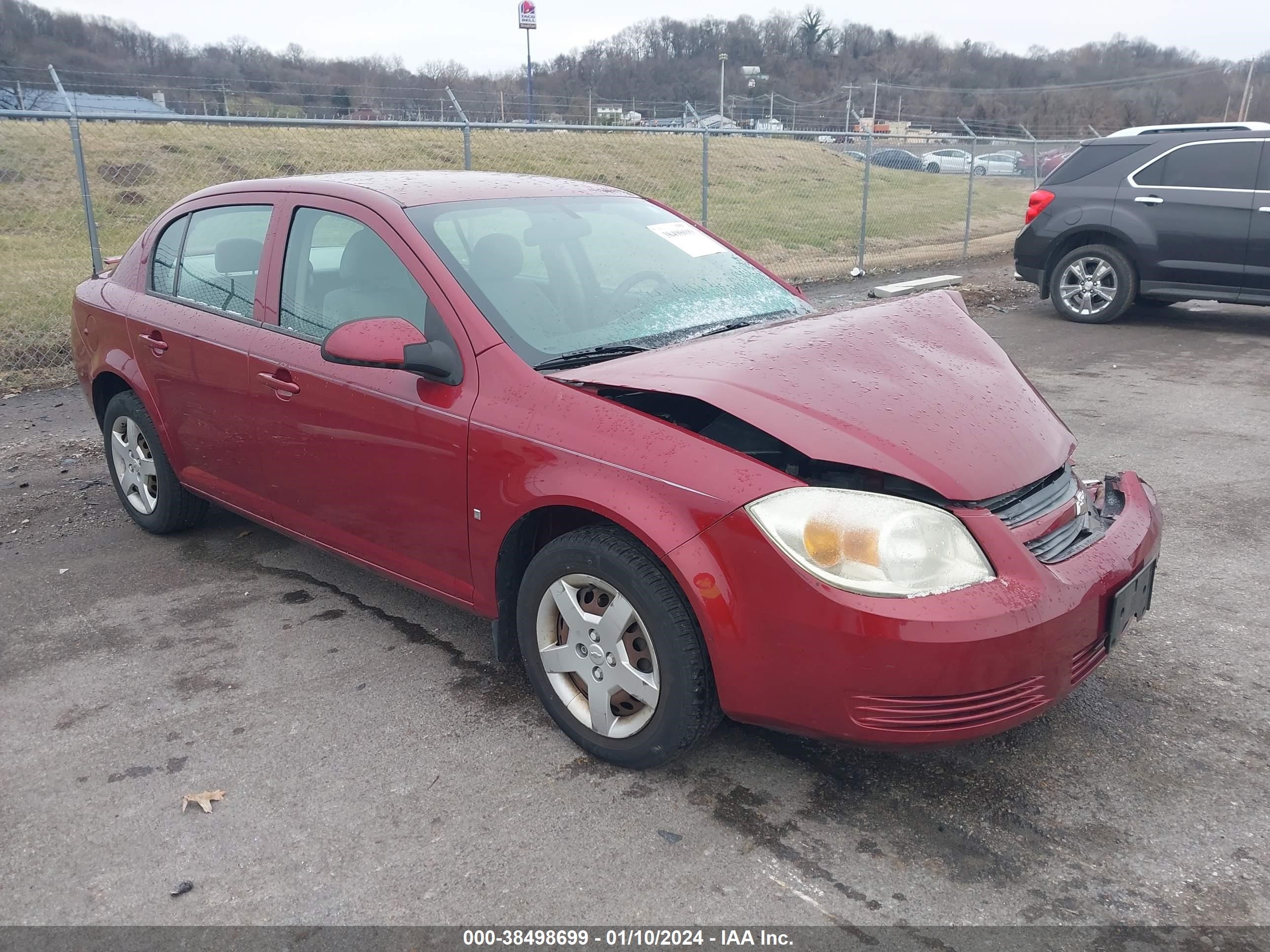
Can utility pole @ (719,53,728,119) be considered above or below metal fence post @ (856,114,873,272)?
above

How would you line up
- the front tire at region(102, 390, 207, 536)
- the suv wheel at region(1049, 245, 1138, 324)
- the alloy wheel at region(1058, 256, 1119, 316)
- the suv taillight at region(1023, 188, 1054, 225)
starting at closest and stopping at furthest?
the front tire at region(102, 390, 207, 536) → the suv wheel at region(1049, 245, 1138, 324) → the alloy wheel at region(1058, 256, 1119, 316) → the suv taillight at region(1023, 188, 1054, 225)

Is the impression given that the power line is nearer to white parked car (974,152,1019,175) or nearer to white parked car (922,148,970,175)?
white parked car (922,148,970,175)

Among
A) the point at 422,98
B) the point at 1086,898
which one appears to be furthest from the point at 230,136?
the point at 1086,898

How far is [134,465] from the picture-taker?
4.73 meters

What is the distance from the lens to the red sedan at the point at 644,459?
245cm

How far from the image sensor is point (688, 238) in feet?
13.3

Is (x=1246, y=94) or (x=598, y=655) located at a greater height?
(x=1246, y=94)

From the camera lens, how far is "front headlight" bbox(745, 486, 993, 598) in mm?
2420

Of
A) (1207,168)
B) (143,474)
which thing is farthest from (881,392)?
(1207,168)

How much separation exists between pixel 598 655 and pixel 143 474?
9.56ft

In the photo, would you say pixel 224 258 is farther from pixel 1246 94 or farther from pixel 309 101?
pixel 1246 94

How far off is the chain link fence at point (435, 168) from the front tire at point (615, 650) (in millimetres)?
6323

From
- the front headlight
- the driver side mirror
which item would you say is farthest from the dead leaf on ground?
the front headlight

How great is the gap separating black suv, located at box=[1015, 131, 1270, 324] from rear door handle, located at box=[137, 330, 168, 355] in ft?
27.8
